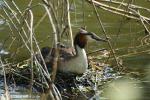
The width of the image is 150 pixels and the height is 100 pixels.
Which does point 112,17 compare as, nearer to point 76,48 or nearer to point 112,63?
point 112,63

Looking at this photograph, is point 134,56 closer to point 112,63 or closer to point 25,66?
point 112,63

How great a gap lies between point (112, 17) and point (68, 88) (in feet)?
11.6

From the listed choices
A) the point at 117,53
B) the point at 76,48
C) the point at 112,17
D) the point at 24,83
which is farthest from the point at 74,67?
the point at 112,17

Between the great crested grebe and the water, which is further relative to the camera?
the water

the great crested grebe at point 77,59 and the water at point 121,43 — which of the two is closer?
the great crested grebe at point 77,59

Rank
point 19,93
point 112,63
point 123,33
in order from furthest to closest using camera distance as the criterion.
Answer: point 123,33
point 112,63
point 19,93

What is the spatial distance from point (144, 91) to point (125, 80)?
0.41m

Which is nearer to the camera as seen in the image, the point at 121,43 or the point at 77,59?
the point at 77,59

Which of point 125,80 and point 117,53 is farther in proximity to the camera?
point 117,53

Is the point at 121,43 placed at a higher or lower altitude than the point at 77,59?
lower

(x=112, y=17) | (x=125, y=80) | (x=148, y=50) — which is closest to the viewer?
(x=125, y=80)

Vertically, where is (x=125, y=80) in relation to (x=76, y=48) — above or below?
below

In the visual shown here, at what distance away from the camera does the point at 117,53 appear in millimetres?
7961

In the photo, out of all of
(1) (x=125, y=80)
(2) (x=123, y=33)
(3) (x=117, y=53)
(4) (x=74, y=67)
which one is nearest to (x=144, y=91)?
(1) (x=125, y=80)
